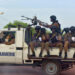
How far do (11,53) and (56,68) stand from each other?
1.94m

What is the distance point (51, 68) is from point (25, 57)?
1147mm

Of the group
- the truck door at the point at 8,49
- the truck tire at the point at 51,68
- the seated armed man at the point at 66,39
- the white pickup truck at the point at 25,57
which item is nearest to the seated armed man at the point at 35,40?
the white pickup truck at the point at 25,57

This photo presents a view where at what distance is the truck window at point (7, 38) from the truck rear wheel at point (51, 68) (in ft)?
5.49

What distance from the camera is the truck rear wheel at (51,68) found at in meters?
9.11

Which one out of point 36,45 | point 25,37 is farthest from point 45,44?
point 25,37

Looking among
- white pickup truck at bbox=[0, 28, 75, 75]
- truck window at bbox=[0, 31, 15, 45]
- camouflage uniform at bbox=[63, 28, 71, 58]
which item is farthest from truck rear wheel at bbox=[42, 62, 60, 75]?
truck window at bbox=[0, 31, 15, 45]

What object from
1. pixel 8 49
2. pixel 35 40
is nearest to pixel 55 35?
pixel 35 40

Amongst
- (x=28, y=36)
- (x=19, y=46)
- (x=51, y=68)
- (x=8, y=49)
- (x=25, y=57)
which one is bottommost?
(x=51, y=68)

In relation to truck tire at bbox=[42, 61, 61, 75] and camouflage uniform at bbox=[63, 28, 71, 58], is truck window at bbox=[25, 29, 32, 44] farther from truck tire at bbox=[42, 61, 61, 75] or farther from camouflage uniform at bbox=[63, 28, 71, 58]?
camouflage uniform at bbox=[63, 28, 71, 58]

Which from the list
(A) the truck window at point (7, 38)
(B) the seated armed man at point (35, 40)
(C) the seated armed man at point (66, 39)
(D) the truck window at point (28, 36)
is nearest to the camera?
(C) the seated armed man at point (66, 39)

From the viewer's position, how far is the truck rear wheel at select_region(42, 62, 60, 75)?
9.11 metres

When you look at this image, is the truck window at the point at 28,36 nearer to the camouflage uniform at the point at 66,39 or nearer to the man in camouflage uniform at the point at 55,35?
the man in camouflage uniform at the point at 55,35

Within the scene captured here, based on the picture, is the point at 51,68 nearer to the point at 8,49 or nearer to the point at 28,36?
the point at 28,36

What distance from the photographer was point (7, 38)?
9.55 meters
